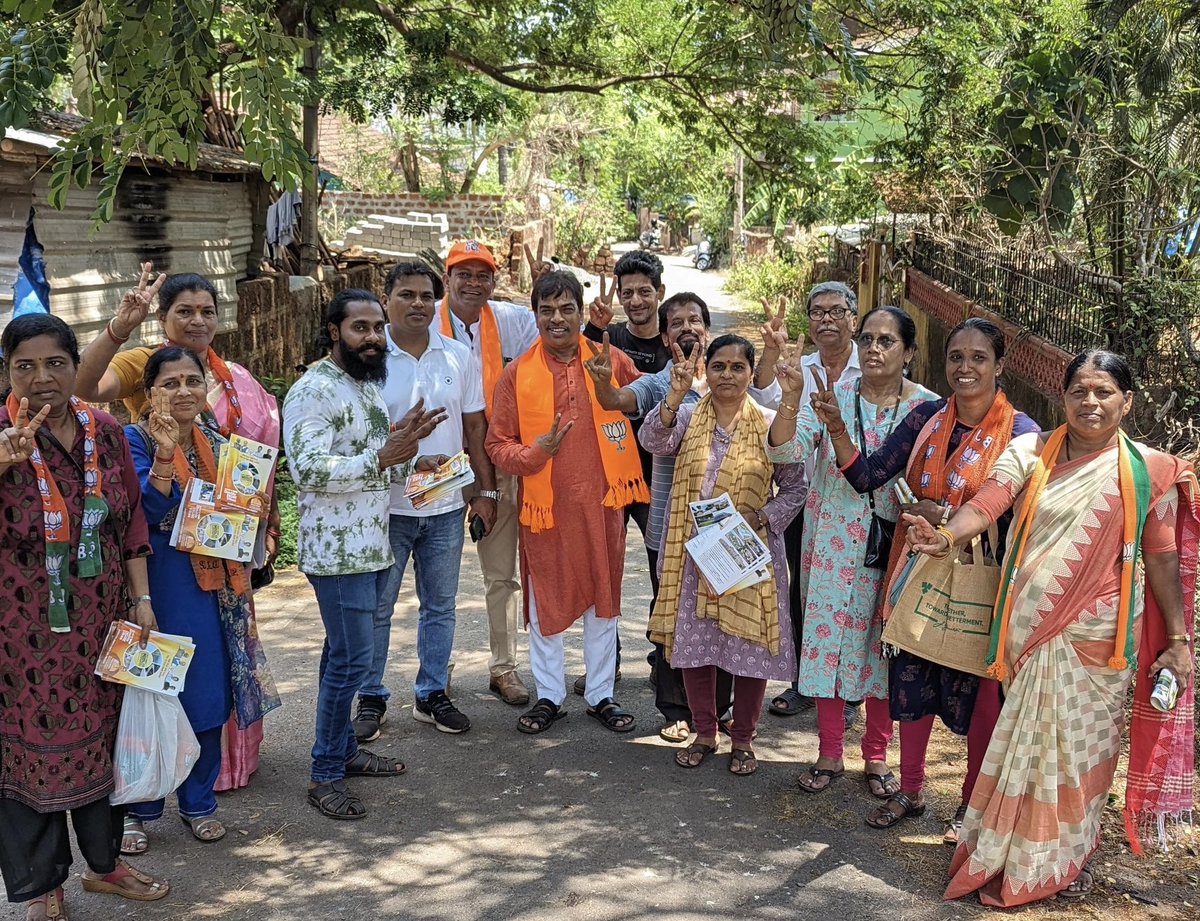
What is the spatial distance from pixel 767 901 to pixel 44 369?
2.78m

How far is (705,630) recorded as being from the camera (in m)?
4.42

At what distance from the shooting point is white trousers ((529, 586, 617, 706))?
16.2 ft

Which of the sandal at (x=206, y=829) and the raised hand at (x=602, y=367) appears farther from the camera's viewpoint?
the raised hand at (x=602, y=367)

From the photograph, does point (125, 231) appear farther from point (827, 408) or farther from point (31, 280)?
point (827, 408)

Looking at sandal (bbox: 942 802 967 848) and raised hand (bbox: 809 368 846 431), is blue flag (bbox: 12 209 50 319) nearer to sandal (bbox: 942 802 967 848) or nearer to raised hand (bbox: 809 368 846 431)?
raised hand (bbox: 809 368 846 431)

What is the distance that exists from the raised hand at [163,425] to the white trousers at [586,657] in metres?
1.81

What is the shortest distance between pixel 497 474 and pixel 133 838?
6.97 feet

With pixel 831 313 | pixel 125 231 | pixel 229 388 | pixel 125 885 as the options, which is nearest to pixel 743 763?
pixel 831 313

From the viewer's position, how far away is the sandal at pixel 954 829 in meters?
3.90

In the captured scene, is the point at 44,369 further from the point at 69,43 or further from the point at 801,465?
the point at 801,465

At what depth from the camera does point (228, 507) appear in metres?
3.81

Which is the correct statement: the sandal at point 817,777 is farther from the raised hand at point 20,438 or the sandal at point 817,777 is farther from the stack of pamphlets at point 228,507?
the raised hand at point 20,438

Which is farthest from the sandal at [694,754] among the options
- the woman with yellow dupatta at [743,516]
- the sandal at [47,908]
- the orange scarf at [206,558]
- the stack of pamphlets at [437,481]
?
the sandal at [47,908]

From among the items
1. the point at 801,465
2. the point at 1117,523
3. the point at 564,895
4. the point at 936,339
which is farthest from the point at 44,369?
the point at 936,339
